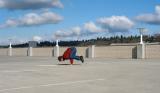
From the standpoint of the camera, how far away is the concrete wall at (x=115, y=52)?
58.3 metres

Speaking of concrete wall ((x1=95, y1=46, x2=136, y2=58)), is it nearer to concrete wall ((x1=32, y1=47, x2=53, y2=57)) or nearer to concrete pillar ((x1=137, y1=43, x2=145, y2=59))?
concrete pillar ((x1=137, y1=43, x2=145, y2=59))

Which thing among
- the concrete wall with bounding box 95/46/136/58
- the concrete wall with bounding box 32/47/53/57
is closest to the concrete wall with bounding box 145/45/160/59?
the concrete wall with bounding box 95/46/136/58

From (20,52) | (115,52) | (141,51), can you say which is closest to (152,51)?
(141,51)

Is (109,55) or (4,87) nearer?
(4,87)

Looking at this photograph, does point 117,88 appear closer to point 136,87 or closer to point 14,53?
point 136,87

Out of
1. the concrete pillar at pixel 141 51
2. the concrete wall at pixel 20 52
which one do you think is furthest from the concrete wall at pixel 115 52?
the concrete wall at pixel 20 52

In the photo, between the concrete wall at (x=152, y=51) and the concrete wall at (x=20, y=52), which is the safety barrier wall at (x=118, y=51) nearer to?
the concrete wall at (x=152, y=51)

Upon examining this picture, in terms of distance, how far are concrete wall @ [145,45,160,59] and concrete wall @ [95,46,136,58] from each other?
2526 mm

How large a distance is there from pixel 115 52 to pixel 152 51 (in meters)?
6.69

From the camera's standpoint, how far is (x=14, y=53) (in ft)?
287

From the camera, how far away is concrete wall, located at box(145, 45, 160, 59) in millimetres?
54531

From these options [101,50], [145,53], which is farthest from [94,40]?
[145,53]

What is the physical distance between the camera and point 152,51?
5525cm

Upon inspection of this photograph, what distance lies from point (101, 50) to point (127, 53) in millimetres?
5767
